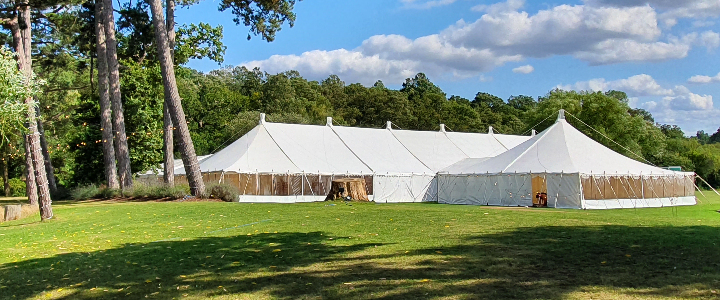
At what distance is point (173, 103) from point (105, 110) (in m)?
4.18

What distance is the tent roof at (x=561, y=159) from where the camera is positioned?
824 inches

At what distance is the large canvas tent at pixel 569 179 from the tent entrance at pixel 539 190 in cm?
4

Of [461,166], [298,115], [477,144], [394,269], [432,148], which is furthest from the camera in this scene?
[298,115]

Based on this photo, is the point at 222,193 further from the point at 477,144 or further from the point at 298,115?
the point at 298,115

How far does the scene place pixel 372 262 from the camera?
5.98 m

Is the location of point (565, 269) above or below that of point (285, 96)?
below

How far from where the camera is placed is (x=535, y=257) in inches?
235

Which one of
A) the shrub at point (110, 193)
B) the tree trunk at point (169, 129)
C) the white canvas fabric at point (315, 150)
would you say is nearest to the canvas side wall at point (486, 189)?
the white canvas fabric at point (315, 150)

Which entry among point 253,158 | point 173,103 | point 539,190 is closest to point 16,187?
point 253,158

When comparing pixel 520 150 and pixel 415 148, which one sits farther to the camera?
pixel 415 148

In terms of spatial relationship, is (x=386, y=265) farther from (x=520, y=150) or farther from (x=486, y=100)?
(x=486, y=100)

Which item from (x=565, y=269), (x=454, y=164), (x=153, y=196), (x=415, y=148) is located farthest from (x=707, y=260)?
(x=415, y=148)

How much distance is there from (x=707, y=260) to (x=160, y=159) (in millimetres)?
23905

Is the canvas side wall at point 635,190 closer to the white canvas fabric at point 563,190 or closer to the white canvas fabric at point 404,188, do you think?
the white canvas fabric at point 563,190
